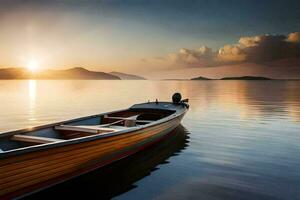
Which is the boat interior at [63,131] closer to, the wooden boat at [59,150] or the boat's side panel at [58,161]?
the wooden boat at [59,150]

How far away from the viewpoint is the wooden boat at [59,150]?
274 inches

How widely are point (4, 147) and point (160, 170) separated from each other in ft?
18.2

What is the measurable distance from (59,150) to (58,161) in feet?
1.30

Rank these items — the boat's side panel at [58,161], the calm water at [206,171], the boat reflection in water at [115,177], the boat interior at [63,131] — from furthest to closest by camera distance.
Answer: the boat interior at [63,131], the calm water at [206,171], the boat reflection in water at [115,177], the boat's side panel at [58,161]

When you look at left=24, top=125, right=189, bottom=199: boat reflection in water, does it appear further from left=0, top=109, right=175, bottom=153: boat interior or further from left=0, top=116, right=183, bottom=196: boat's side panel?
left=0, top=109, right=175, bottom=153: boat interior

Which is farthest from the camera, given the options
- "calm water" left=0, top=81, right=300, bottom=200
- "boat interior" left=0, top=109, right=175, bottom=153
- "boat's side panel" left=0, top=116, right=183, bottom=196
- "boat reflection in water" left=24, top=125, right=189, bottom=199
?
"boat interior" left=0, top=109, right=175, bottom=153

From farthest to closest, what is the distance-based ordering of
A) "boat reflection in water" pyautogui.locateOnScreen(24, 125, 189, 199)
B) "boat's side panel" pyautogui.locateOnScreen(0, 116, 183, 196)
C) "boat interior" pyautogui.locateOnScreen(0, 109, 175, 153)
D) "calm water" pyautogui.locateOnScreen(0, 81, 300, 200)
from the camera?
1. "boat interior" pyautogui.locateOnScreen(0, 109, 175, 153)
2. "calm water" pyautogui.locateOnScreen(0, 81, 300, 200)
3. "boat reflection in water" pyautogui.locateOnScreen(24, 125, 189, 199)
4. "boat's side panel" pyautogui.locateOnScreen(0, 116, 183, 196)

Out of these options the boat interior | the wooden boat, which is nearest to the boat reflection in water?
the wooden boat

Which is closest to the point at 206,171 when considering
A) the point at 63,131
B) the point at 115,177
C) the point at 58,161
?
the point at 115,177

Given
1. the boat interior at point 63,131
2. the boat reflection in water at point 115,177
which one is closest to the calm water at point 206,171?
the boat reflection in water at point 115,177

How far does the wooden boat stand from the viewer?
22.9 ft

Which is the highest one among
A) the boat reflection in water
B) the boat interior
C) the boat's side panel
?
the boat interior

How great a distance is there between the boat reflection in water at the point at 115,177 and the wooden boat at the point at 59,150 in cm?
29

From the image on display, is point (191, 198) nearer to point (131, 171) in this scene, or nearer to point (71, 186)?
point (131, 171)
